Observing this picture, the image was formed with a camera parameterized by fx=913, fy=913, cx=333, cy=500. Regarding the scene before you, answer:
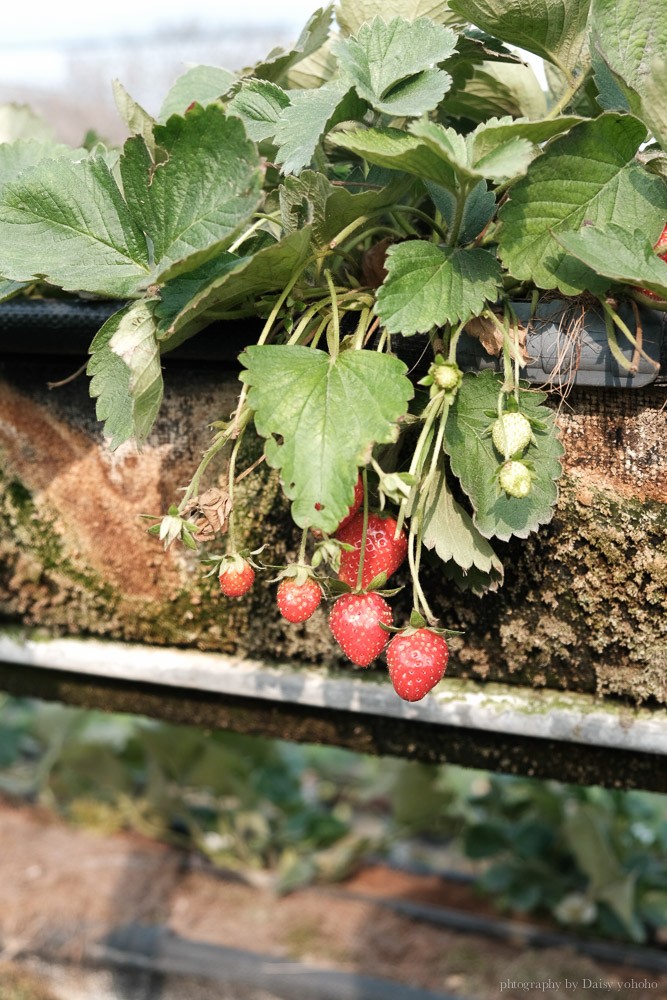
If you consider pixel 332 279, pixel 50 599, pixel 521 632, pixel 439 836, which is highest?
pixel 332 279

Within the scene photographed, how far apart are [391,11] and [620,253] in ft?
0.95

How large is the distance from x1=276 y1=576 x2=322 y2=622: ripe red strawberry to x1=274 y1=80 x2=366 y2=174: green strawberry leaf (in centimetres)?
24

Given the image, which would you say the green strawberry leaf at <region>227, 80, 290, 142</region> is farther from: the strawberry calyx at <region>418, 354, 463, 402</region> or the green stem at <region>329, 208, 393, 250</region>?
the strawberry calyx at <region>418, 354, 463, 402</region>

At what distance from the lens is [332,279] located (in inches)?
24.1

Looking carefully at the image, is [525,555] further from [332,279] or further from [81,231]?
[81,231]

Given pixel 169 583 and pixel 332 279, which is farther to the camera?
pixel 169 583

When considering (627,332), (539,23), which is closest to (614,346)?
(627,332)

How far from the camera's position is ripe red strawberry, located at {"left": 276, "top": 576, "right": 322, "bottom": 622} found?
1.72ft

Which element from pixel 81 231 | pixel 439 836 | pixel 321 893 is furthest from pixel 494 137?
pixel 439 836

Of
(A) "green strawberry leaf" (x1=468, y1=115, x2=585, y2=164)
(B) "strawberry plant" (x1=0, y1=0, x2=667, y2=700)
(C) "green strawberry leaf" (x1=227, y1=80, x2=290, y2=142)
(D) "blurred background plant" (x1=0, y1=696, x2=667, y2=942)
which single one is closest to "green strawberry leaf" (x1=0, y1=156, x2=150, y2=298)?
(B) "strawberry plant" (x1=0, y1=0, x2=667, y2=700)

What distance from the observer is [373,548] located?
556 millimetres

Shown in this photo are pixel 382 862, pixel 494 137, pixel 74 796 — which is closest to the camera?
pixel 494 137

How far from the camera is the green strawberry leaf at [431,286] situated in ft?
1.71

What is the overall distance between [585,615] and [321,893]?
42.1 inches
